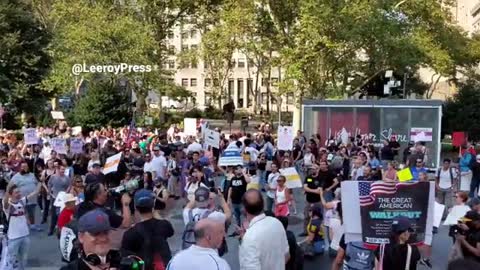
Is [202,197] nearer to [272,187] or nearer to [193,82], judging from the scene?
[272,187]

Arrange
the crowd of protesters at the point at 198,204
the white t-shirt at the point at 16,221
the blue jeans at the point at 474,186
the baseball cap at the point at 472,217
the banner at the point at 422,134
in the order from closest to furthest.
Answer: the crowd of protesters at the point at 198,204
the baseball cap at the point at 472,217
the white t-shirt at the point at 16,221
the blue jeans at the point at 474,186
the banner at the point at 422,134

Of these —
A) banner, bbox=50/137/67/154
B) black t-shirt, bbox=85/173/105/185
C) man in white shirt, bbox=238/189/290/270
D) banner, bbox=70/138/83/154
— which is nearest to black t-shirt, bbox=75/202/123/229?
man in white shirt, bbox=238/189/290/270

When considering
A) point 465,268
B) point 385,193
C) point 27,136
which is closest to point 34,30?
point 27,136

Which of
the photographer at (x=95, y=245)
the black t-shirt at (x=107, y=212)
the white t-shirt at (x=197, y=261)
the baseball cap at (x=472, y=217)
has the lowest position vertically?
the baseball cap at (x=472, y=217)

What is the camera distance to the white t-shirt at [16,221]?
9836 millimetres

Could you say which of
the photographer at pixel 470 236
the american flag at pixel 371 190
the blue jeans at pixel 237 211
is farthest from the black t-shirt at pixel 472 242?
the blue jeans at pixel 237 211

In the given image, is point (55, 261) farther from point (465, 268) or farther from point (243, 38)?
point (243, 38)

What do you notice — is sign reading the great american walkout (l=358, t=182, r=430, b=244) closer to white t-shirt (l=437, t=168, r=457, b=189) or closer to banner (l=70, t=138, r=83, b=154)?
white t-shirt (l=437, t=168, r=457, b=189)

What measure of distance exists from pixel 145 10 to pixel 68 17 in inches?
226

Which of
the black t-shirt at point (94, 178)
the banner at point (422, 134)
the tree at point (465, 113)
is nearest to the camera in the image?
the black t-shirt at point (94, 178)

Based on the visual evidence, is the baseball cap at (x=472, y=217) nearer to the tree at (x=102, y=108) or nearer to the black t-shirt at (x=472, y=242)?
the black t-shirt at (x=472, y=242)

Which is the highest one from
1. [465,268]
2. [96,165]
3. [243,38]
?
[243,38]

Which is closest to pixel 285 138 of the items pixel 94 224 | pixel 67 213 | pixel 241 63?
pixel 67 213

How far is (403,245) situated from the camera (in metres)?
6.45
